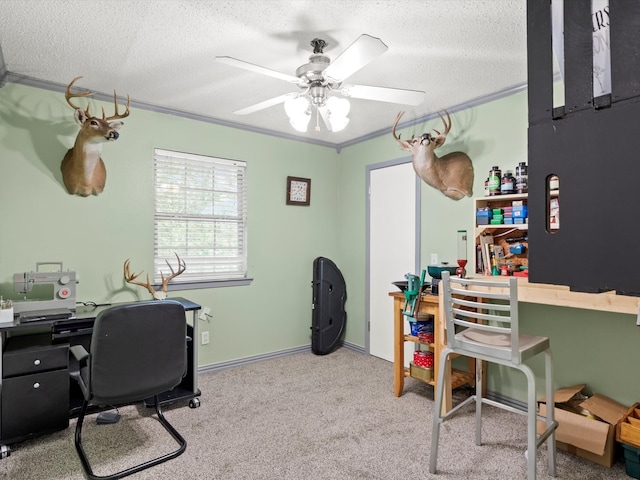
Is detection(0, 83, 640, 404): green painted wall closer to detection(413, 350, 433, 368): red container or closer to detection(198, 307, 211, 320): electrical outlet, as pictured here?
detection(198, 307, 211, 320): electrical outlet

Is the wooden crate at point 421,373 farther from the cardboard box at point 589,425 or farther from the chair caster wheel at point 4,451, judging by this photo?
the chair caster wheel at point 4,451

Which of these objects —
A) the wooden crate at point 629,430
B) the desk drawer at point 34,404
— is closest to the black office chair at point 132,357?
the desk drawer at point 34,404

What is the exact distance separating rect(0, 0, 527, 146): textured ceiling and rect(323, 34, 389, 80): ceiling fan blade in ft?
0.99

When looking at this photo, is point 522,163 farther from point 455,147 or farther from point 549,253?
point 549,253

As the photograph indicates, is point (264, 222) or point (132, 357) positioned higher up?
point (264, 222)

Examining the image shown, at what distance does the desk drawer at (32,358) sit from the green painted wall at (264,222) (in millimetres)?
570

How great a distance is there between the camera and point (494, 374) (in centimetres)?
299

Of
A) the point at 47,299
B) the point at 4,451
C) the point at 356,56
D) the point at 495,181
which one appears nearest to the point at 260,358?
the point at 47,299

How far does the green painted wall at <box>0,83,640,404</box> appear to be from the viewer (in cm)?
262

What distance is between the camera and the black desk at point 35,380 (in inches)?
86.7

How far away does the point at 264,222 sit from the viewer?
3.92 m

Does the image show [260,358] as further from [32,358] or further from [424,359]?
[32,358]

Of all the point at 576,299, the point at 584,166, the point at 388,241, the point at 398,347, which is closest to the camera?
the point at 584,166

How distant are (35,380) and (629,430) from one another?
3287 millimetres
